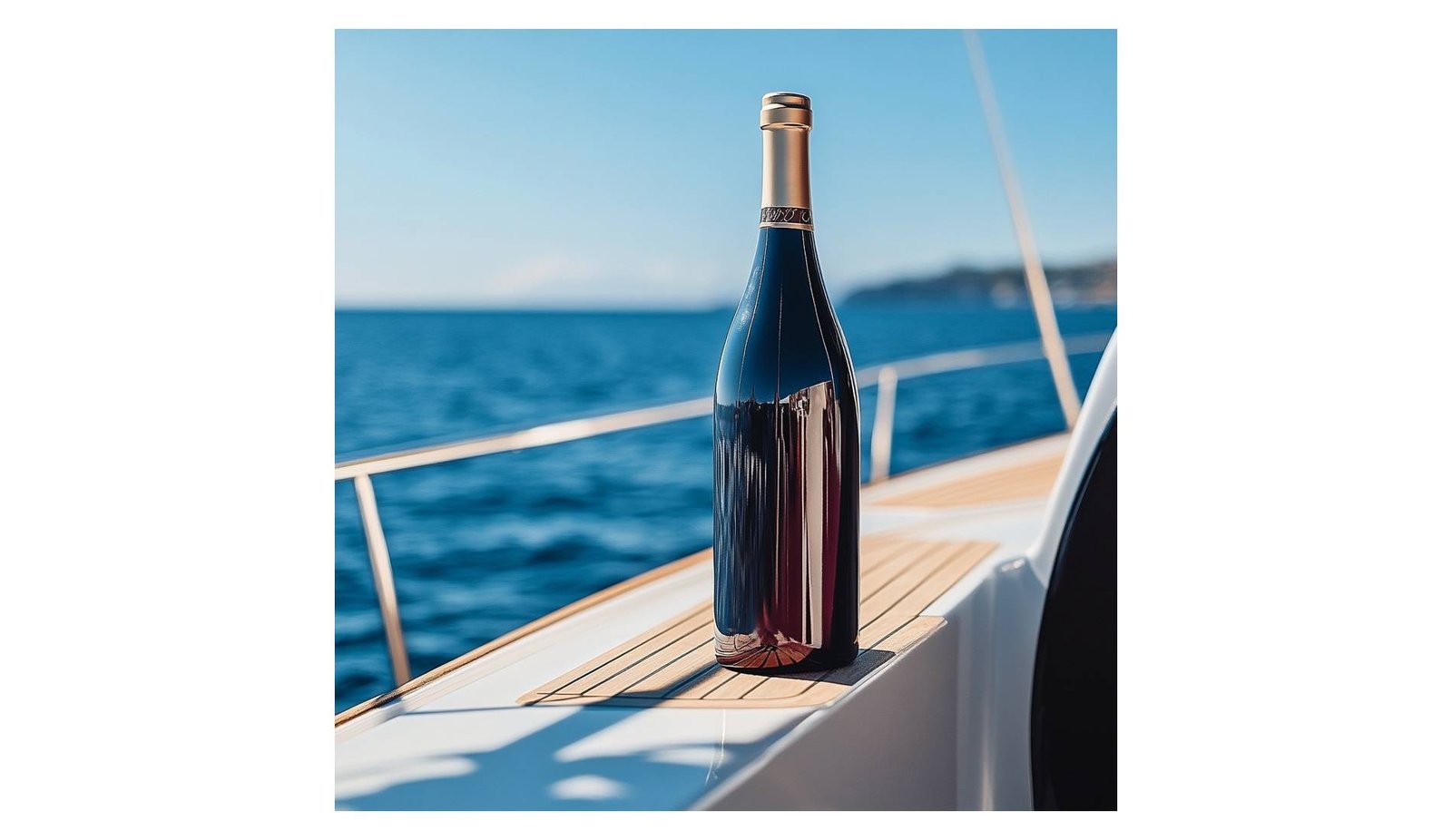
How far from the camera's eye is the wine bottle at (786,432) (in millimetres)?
881

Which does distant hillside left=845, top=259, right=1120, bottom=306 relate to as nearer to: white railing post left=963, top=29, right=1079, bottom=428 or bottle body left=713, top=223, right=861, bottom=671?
white railing post left=963, top=29, right=1079, bottom=428

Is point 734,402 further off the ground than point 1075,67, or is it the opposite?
point 1075,67

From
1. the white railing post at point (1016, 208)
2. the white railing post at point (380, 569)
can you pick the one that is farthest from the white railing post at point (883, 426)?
the white railing post at point (380, 569)

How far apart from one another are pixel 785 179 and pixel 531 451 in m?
10.7

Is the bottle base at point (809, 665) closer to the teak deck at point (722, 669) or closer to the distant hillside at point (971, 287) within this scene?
the teak deck at point (722, 669)

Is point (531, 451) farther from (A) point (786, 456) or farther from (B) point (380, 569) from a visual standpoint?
(A) point (786, 456)

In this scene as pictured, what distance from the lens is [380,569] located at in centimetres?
117

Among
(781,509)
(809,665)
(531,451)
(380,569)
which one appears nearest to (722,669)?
(809,665)
